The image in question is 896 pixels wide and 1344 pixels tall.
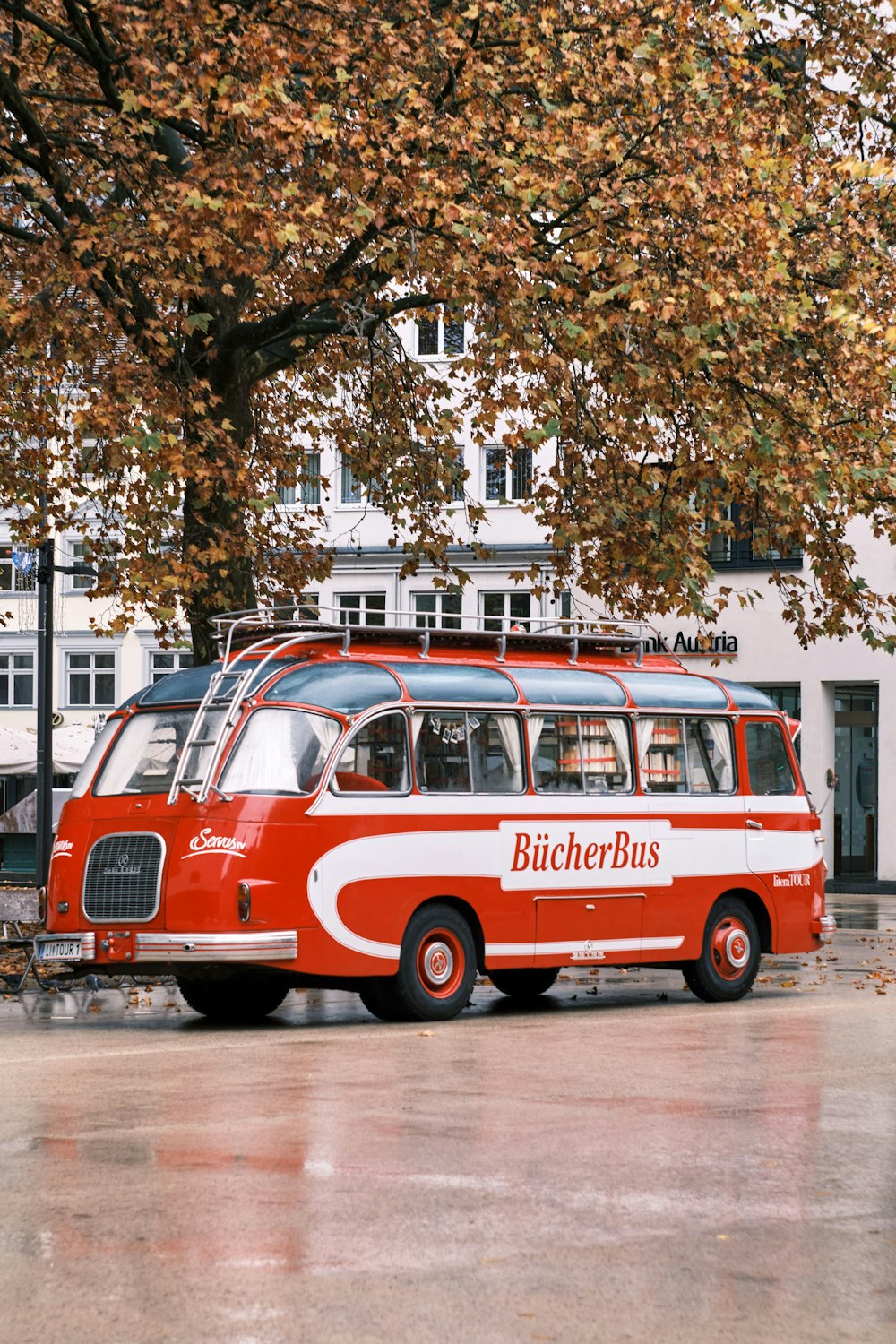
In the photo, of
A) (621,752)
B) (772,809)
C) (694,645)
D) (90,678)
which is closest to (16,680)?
(90,678)

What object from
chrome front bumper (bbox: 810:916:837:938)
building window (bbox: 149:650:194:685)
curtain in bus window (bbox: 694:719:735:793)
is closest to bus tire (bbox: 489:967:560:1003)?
curtain in bus window (bbox: 694:719:735:793)

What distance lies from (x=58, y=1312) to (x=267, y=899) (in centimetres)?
996

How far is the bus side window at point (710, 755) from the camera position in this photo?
66.9 ft

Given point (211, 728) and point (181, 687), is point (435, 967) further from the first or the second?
point (181, 687)

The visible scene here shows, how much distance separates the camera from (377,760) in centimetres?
1753

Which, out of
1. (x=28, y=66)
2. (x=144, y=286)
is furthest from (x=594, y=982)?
(x=28, y=66)

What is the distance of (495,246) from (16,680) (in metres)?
45.7

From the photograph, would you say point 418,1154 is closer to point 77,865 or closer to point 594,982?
point 77,865

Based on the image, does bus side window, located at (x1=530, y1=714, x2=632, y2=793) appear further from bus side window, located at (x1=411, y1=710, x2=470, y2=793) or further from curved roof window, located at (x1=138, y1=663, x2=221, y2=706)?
curved roof window, located at (x1=138, y1=663, x2=221, y2=706)

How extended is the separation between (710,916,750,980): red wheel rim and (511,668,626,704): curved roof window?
87.3 inches

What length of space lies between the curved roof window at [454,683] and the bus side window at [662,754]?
1.66 metres

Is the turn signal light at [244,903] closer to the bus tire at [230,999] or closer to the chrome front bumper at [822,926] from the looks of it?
the bus tire at [230,999]

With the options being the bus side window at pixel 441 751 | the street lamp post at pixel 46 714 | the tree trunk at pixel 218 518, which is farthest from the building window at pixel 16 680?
the bus side window at pixel 441 751

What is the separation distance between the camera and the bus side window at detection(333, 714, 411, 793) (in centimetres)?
1731
